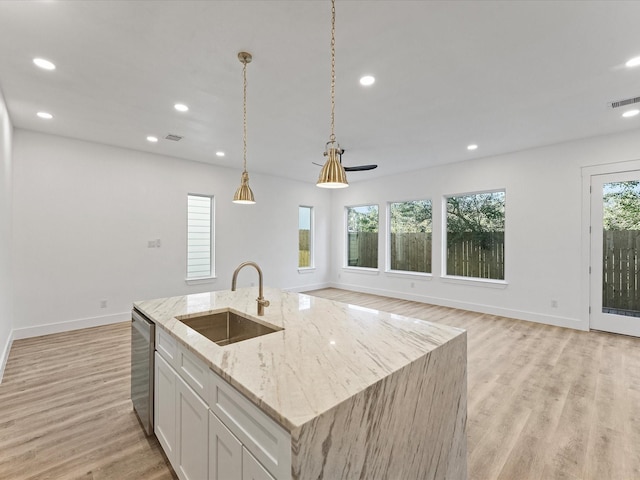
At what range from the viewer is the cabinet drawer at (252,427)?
0.89m

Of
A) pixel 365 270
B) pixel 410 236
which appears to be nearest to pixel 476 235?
pixel 410 236

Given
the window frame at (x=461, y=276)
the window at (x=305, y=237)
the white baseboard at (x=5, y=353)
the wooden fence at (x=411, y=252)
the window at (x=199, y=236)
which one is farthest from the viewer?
the window at (x=305, y=237)

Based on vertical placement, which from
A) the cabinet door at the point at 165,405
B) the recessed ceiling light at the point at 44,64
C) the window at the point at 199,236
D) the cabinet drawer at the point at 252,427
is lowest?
the cabinet door at the point at 165,405

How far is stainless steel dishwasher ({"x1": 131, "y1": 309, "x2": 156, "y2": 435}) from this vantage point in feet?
6.51

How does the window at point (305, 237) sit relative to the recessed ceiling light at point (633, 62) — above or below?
below

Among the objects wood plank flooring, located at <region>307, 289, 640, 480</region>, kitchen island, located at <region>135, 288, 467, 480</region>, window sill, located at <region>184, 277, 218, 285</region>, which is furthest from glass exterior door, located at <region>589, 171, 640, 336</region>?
window sill, located at <region>184, 277, 218, 285</region>

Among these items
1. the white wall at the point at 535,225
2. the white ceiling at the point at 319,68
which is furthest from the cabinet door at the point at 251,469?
the white wall at the point at 535,225

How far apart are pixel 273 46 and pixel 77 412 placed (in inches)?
130

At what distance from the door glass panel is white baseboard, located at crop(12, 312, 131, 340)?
7.36 metres

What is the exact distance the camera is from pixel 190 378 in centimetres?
149

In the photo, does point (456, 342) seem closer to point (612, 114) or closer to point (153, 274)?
point (612, 114)

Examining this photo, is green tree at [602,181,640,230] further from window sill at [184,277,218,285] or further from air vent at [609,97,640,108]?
window sill at [184,277,218,285]

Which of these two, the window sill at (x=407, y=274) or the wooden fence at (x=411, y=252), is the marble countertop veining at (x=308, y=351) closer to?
→ the window sill at (x=407, y=274)

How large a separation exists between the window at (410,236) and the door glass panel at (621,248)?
275 centimetres
